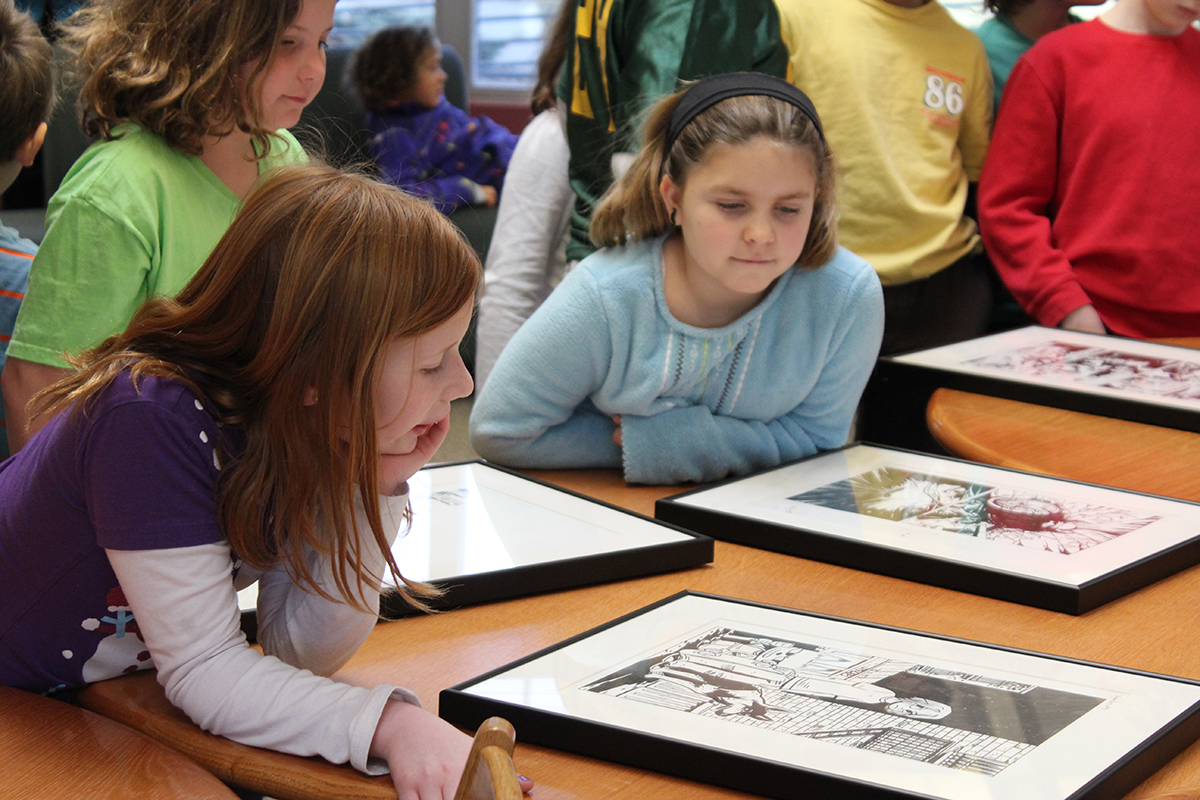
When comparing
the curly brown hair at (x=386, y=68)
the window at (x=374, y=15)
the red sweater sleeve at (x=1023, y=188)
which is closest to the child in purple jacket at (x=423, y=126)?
the curly brown hair at (x=386, y=68)

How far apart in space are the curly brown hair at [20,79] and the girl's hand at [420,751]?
1.14 m

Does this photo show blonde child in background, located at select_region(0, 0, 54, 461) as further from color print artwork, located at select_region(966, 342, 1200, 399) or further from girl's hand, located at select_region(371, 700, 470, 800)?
color print artwork, located at select_region(966, 342, 1200, 399)

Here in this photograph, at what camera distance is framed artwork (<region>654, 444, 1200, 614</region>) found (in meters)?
1.09

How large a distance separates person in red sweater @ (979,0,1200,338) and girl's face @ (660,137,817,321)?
39.7 inches

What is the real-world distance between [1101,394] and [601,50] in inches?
39.7

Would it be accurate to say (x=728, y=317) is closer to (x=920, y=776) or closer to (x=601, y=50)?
(x=601, y=50)

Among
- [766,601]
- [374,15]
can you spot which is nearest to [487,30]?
[374,15]

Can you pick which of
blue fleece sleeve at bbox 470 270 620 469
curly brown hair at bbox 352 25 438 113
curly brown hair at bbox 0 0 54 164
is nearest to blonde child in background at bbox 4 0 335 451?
curly brown hair at bbox 0 0 54 164

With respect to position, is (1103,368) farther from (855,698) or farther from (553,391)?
(855,698)

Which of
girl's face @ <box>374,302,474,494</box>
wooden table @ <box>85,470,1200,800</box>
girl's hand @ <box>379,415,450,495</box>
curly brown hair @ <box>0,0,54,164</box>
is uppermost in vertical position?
curly brown hair @ <box>0,0,54,164</box>

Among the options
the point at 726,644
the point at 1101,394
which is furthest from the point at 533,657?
the point at 1101,394

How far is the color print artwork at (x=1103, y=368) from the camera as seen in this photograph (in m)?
1.70

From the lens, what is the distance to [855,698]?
2.73 ft

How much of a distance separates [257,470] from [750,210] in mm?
819
